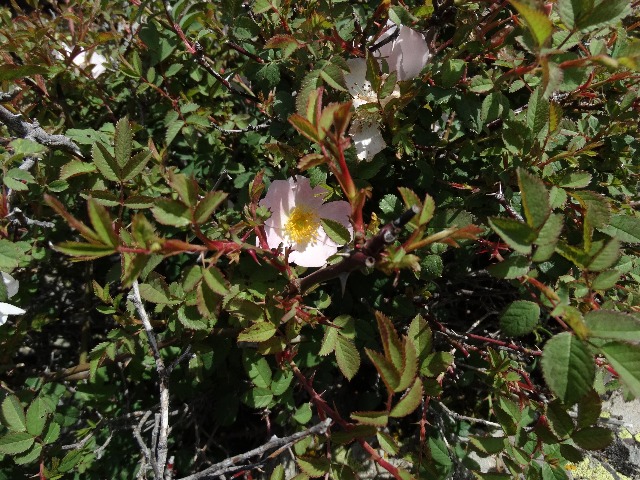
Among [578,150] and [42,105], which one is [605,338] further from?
[42,105]

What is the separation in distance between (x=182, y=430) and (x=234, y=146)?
1.17 m

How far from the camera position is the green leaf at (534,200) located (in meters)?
A: 0.86

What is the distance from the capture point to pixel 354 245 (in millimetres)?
984

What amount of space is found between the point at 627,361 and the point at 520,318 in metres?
0.22

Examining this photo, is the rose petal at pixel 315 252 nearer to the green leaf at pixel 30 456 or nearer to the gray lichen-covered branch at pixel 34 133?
the gray lichen-covered branch at pixel 34 133

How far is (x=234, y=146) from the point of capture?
1916 mm

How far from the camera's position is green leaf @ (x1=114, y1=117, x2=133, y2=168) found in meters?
1.21

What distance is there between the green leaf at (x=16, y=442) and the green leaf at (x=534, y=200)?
142 centimetres

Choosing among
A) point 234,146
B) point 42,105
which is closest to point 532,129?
point 234,146

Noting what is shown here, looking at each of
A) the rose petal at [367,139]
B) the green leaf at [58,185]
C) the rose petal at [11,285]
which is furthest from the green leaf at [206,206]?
the rose petal at [11,285]

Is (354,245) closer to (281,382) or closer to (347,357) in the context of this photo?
(347,357)

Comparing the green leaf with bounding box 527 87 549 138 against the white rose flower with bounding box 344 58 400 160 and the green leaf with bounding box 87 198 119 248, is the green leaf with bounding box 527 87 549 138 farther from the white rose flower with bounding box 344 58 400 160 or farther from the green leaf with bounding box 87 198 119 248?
the green leaf with bounding box 87 198 119 248

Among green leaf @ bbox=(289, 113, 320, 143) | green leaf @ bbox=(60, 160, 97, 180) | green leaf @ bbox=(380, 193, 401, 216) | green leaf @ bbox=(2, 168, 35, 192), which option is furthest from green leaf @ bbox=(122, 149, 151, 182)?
green leaf @ bbox=(380, 193, 401, 216)

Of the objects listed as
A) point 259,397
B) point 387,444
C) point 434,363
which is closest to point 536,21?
point 434,363
